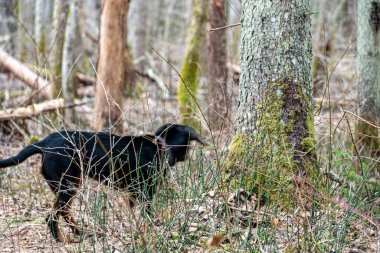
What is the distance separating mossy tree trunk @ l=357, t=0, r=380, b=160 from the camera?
7246 mm

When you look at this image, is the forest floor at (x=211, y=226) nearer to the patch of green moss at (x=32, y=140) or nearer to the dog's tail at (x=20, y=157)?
the dog's tail at (x=20, y=157)

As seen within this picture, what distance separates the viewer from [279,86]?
195 inches

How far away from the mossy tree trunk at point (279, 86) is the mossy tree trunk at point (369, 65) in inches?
101

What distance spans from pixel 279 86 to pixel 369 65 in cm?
297

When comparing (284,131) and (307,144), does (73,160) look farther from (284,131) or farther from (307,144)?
(307,144)

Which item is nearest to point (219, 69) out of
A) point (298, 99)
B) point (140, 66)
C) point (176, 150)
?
A: point (176, 150)

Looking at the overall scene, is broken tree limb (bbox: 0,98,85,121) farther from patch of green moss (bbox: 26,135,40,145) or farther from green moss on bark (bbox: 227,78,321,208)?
green moss on bark (bbox: 227,78,321,208)

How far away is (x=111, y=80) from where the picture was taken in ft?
31.4

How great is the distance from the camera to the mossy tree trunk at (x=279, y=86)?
4883 millimetres

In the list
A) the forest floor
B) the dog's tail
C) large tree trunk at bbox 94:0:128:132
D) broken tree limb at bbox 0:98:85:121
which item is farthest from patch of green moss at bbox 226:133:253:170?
large tree trunk at bbox 94:0:128:132

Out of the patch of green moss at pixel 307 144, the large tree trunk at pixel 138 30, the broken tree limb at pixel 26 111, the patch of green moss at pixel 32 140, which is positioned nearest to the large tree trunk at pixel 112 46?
the broken tree limb at pixel 26 111

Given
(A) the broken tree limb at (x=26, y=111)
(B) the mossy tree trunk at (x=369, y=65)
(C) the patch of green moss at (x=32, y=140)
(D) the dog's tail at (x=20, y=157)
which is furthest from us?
(A) the broken tree limb at (x=26, y=111)

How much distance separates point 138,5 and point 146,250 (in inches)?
610

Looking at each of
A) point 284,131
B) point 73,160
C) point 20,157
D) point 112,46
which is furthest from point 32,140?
point 284,131
